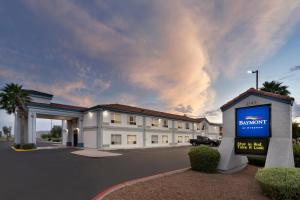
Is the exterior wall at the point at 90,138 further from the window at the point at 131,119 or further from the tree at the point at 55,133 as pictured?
the tree at the point at 55,133

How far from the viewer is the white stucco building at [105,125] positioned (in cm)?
2941

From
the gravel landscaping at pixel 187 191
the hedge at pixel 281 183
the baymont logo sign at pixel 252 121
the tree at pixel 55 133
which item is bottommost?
the tree at pixel 55 133

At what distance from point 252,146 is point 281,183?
15.1 ft

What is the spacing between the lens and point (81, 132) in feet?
109

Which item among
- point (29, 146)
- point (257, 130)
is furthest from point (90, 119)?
point (257, 130)

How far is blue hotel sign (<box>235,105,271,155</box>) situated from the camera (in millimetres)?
10094

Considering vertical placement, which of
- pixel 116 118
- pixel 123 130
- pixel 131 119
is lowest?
pixel 123 130

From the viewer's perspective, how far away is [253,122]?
10766mm

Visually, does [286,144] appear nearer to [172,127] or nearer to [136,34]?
[136,34]

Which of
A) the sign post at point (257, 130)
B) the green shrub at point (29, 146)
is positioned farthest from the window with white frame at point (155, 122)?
the sign post at point (257, 130)

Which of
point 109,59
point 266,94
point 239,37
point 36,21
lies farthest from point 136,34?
point 266,94

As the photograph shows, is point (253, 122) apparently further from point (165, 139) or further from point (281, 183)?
point (165, 139)

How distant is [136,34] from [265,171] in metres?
17.1

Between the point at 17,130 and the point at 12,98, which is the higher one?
the point at 12,98
